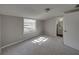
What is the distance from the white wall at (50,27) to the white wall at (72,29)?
3313mm

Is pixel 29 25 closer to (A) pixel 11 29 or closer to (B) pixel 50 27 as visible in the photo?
(A) pixel 11 29

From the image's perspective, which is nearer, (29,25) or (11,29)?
(11,29)

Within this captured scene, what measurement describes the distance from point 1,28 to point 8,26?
0.46m

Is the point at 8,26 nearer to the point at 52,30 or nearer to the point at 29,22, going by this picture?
the point at 29,22

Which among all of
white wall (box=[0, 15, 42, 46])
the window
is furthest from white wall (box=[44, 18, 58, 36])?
white wall (box=[0, 15, 42, 46])

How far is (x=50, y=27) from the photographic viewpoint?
7.88 meters

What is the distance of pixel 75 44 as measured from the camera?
3549mm

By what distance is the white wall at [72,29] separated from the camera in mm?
3434

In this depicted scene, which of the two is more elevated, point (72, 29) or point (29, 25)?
point (29, 25)

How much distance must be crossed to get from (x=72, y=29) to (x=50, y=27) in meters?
4.20

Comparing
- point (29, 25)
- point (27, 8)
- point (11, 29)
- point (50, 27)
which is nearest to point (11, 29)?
point (11, 29)

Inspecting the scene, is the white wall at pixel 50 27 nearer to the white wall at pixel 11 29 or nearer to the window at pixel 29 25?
the window at pixel 29 25
